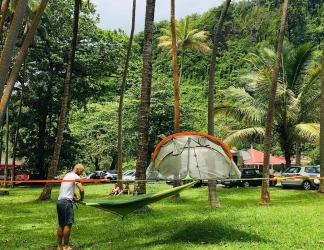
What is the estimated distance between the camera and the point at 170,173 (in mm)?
10727

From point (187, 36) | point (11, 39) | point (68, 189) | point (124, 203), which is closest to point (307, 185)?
point (187, 36)

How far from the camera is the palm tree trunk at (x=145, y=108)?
455 inches

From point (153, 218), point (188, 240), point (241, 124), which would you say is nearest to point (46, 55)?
point (241, 124)

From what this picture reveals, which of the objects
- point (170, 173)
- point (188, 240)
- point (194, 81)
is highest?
point (194, 81)

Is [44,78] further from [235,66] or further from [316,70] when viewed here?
[235,66]

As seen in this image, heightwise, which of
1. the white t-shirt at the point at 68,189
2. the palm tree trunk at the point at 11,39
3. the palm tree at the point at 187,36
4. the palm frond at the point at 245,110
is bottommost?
the white t-shirt at the point at 68,189

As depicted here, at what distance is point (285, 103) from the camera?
69.4 ft

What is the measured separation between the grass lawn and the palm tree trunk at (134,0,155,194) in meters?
1.26

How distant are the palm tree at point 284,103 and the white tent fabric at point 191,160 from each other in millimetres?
11092

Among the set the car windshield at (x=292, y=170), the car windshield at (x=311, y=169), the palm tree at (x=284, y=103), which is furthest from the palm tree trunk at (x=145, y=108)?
the car windshield at (x=311, y=169)

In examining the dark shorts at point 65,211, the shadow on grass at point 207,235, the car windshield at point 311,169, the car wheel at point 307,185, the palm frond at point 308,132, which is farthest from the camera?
the car windshield at point 311,169

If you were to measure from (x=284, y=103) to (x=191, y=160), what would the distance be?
12.4m

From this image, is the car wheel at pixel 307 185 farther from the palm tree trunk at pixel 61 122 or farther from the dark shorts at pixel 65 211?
the dark shorts at pixel 65 211

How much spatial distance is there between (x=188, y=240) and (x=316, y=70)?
1552cm
